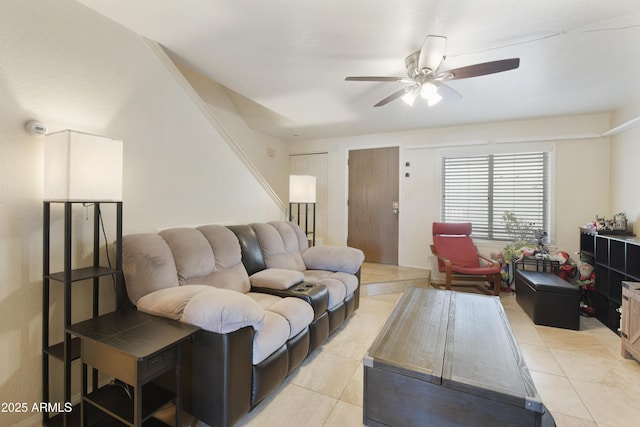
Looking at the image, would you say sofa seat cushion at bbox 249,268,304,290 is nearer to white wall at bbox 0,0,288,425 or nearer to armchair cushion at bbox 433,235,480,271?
white wall at bbox 0,0,288,425

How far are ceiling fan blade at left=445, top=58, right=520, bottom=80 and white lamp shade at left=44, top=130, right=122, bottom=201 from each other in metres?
2.16

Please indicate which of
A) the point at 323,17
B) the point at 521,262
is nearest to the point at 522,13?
the point at 323,17

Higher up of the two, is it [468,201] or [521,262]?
[468,201]

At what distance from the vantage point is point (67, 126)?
1.65 metres

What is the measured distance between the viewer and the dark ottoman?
2.77 metres

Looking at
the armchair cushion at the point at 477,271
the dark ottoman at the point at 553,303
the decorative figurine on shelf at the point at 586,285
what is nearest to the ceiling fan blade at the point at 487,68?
the dark ottoman at the point at 553,303

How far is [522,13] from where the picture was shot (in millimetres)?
1680

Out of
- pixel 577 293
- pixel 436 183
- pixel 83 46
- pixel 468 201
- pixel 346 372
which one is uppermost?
pixel 83 46

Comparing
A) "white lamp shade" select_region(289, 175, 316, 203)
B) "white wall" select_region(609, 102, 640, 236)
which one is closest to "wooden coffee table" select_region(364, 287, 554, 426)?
"white lamp shade" select_region(289, 175, 316, 203)

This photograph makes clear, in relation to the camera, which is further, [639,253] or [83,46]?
[639,253]

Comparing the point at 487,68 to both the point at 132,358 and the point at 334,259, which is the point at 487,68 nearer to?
the point at 334,259

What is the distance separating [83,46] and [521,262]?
473cm

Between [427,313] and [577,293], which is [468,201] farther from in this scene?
[427,313]

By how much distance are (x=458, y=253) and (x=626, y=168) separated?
1969mm
